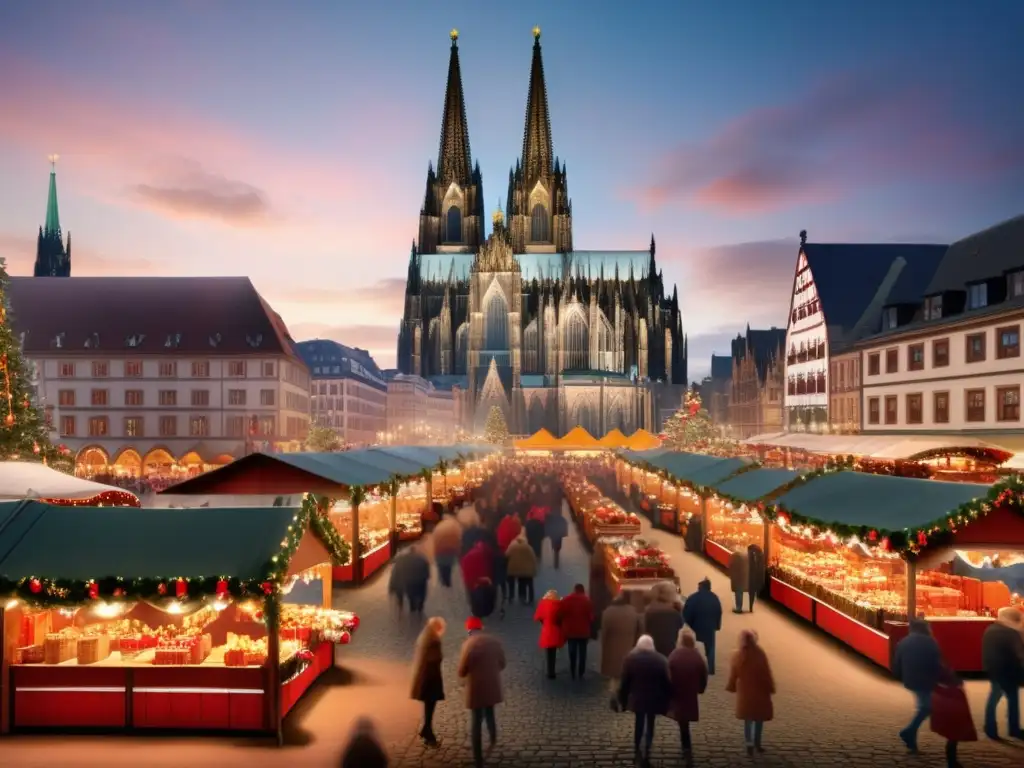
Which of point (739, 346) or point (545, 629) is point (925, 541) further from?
point (739, 346)

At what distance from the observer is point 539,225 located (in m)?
123

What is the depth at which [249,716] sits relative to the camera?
1086cm

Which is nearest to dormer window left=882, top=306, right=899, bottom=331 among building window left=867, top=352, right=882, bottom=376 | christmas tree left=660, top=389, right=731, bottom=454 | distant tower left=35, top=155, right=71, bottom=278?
building window left=867, top=352, right=882, bottom=376

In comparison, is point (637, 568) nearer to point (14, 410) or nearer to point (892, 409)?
point (14, 410)

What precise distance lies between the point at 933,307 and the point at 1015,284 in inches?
253

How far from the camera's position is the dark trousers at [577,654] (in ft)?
43.2

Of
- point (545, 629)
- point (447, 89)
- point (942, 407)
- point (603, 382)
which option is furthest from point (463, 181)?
point (545, 629)

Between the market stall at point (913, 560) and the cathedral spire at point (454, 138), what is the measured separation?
11038 cm

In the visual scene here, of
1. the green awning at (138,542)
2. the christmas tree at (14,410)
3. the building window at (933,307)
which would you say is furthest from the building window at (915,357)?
the green awning at (138,542)

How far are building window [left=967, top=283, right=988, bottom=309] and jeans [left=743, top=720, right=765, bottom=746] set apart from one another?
30.6 metres

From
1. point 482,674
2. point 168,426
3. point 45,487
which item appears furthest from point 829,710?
point 168,426

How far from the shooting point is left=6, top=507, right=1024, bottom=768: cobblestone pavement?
32.2ft

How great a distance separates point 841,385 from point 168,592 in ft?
147

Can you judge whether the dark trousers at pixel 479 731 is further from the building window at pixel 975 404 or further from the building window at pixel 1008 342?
the building window at pixel 975 404
